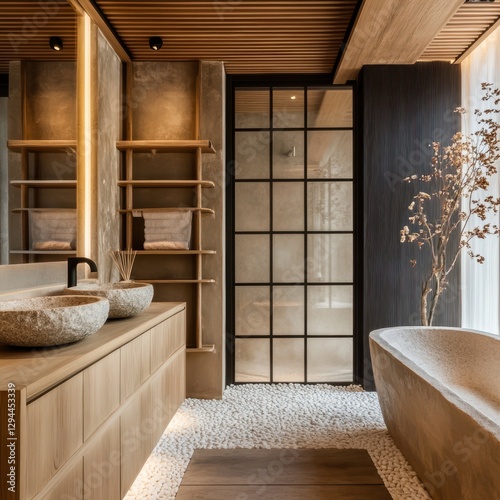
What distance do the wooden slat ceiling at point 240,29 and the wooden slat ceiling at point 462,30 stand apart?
69 centimetres

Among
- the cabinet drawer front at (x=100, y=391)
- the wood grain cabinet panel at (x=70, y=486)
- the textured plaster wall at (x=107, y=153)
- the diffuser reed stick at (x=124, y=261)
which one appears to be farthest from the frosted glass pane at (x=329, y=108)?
the wood grain cabinet panel at (x=70, y=486)

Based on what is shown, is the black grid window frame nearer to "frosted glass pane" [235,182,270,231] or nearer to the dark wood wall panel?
"frosted glass pane" [235,182,270,231]

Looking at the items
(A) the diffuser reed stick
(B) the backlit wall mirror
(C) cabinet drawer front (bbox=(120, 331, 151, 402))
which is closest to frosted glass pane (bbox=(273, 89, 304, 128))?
(A) the diffuser reed stick

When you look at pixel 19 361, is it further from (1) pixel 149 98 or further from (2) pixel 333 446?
(1) pixel 149 98

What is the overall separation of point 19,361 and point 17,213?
89 cm

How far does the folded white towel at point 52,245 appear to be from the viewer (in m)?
2.09

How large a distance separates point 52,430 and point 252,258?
2612 mm

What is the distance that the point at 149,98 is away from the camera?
11.1ft

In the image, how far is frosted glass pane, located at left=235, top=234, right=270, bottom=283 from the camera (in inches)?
145

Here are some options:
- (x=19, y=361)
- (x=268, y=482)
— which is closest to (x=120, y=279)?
(x=268, y=482)

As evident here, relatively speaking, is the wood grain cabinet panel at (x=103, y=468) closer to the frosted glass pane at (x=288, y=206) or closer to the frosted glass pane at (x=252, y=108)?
the frosted glass pane at (x=288, y=206)

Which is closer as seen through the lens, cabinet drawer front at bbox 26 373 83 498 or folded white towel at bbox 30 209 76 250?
cabinet drawer front at bbox 26 373 83 498

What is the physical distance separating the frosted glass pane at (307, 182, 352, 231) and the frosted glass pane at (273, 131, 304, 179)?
0.56ft

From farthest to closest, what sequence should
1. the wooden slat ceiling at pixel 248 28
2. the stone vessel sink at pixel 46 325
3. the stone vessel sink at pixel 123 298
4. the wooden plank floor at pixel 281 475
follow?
the wooden slat ceiling at pixel 248 28 → the wooden plank floor at pixel 281 475 → the stone vessel sink at pixel 123 298 → the stone vessel sink at pixel 46 325
